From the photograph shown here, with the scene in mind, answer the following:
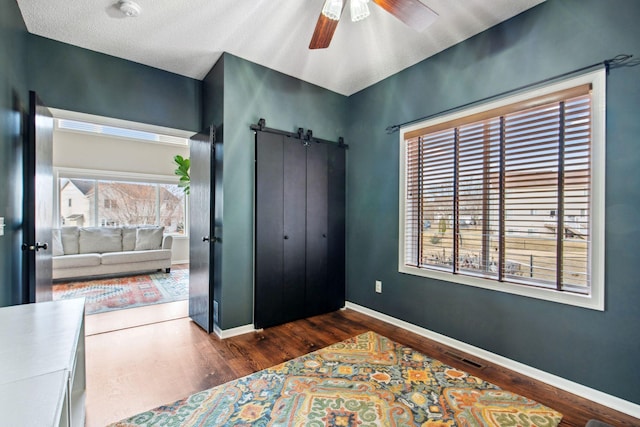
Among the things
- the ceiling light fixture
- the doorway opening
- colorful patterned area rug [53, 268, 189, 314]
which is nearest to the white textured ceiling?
the ceiling light fixture

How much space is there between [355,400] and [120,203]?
651 centimetres

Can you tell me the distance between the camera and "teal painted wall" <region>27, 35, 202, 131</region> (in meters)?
2.51

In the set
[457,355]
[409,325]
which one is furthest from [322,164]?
[457,355]

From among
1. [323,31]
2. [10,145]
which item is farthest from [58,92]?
[323,31]

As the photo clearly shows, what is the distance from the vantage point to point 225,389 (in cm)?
197

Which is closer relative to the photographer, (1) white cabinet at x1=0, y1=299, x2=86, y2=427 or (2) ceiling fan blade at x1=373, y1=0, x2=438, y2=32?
(1) white cabinet at x1=0, y1=299, x2=86, y2=427

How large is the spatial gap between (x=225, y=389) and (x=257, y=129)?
7.39 feet

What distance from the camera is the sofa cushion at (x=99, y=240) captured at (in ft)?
17.3

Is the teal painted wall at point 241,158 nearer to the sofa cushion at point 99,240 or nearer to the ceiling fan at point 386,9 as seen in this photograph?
the ceiling fan at point 386,9

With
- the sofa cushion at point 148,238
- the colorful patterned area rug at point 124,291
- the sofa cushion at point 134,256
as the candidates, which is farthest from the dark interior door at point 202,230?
the sofa cushion at point 148,238

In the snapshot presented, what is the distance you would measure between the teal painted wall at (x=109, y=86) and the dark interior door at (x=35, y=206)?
39cm

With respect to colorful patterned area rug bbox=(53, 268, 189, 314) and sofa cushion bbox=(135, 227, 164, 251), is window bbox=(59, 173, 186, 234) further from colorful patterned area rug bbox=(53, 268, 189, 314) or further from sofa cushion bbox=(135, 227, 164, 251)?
colorful patterned area rug bbox=(53, 268, 189, 314)

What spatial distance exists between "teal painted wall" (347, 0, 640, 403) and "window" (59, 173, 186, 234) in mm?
5375

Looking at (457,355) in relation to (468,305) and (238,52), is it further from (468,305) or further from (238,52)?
(238,52)
